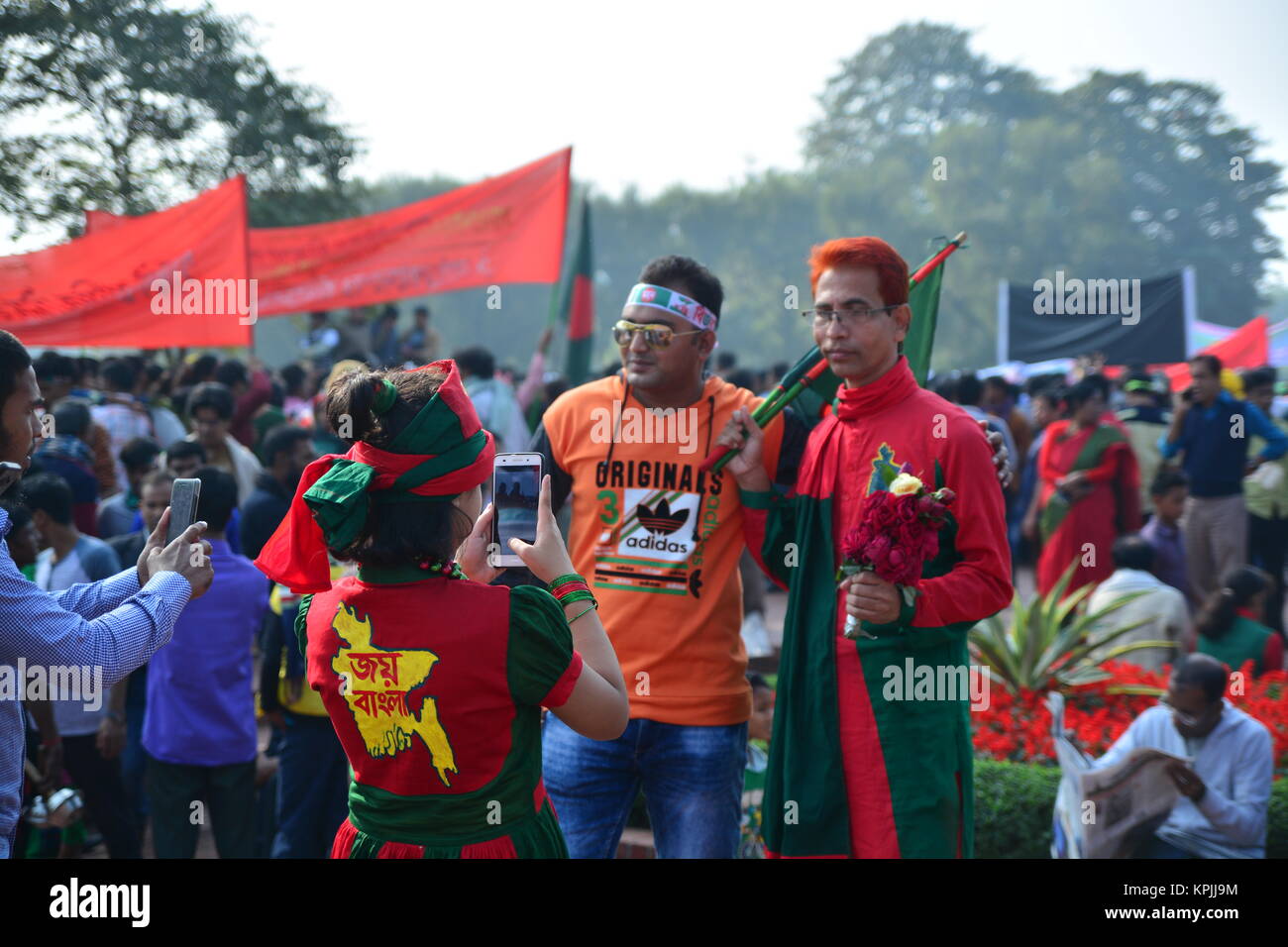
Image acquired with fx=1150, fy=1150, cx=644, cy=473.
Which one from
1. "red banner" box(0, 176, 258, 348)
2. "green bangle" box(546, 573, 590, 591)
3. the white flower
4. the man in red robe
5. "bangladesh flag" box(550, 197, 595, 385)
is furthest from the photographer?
"bangladesh flag" box(550, 197, 595, 385)

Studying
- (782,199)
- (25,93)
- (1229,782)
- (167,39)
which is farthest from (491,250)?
(782,199)

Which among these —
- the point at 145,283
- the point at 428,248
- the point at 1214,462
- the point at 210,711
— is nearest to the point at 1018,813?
the point at 210,711

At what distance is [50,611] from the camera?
7.48ft

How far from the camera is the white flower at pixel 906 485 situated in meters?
2.80

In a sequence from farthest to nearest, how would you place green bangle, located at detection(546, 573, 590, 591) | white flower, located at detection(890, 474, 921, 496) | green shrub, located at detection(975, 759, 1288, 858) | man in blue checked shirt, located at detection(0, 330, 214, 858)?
green shrub, located at detection(975, 759, 1288, 858), white flower, located at detection(890, 474, 921, 496), green bangle, located at detection(546, 573, 590, 591), man in blue checked shirt, located at detection(0, 330, 214, 858)

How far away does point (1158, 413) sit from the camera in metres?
11.1

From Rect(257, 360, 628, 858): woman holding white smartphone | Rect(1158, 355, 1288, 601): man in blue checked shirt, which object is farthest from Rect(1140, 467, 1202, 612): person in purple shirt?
Rect(257, 360, 628, 858): woman holding white smartphone

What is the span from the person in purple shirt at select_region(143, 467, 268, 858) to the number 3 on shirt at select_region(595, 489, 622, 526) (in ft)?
5.31

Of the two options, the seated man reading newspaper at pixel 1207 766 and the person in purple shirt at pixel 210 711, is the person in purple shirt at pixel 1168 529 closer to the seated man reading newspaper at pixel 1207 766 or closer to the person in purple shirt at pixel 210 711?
the seated man reading newspaper at pixel 1207 766

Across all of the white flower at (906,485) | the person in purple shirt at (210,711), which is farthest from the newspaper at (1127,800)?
the person in purple shirt at (210,711)

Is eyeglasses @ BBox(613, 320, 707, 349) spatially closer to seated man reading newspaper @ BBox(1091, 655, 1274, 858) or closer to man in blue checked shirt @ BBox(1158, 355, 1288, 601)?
seated man reading newspaper @ BBox(1091, 655, 1274, 858)

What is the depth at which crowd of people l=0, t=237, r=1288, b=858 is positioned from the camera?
223cm

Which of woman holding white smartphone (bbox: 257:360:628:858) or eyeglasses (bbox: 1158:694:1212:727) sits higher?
woman holding white smartphone (bbox: 257:360:628:858)

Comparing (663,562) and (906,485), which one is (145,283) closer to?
(663,562)
